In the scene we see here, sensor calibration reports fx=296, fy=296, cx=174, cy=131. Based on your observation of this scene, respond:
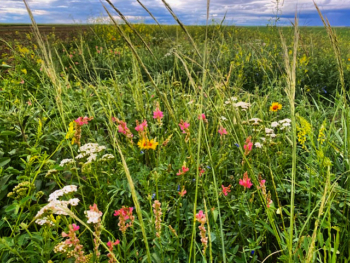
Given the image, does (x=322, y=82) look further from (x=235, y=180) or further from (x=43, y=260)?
(x=43, y=260)

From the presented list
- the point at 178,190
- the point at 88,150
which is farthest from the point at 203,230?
the point at 88,150

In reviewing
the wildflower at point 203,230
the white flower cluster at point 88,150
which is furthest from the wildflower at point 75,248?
the white flower cluster at point 88,150

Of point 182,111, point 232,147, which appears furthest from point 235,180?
point 182,111

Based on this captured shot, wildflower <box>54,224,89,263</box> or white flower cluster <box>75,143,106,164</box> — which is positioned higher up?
white flower cluster <box>75,143,106,164</box>

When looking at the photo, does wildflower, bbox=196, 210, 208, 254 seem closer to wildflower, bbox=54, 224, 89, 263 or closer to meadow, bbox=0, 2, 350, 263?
meadow, bbox=0, 2, 350, 263

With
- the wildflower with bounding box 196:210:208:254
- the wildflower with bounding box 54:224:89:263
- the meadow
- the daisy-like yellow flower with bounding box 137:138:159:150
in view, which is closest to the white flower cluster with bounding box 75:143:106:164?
the meadow

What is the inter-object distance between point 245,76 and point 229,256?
11.3 ft

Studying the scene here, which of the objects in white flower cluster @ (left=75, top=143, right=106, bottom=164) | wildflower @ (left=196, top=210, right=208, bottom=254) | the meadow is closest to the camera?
wildflower @ (left=196, top=210, right=208, bottom=254)

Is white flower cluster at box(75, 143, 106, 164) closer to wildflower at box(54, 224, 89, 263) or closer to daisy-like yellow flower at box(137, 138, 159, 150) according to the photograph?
daisy-like yellow flower at box(137, 138, 159, 150)

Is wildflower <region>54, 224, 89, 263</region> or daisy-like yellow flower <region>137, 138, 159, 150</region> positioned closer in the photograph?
wildflower <region>54, 224, 89, 263</region>

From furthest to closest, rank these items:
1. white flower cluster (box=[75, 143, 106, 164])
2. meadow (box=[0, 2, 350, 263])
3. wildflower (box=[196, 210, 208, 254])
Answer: white flower cluster (box=[75, 143, 106, 164]), meadow (box=[0, 2, 350, 263]), wildflower (box=[196, 210, 208, 254])

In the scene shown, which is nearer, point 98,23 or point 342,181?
point 342,181

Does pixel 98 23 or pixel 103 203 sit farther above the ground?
pixel 98 23

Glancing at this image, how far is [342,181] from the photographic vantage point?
5.05ft
